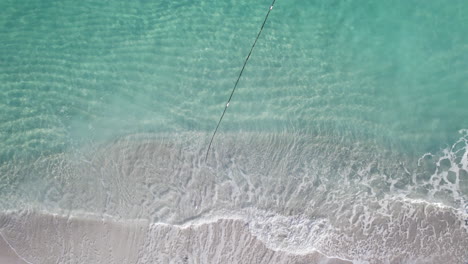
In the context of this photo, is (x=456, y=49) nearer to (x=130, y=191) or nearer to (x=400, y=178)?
(x=400, y=178)

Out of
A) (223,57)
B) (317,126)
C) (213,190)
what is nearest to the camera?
(213,190)

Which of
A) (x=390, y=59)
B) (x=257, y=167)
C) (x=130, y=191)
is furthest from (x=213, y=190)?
(x=390, y=59)

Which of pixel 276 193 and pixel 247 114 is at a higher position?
pixel 247 114

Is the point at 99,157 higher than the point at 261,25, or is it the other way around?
the point at 261,25

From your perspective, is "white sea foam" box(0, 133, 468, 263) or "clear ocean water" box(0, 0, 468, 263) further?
"clear ocean water" box(0, 0, 468, 263)

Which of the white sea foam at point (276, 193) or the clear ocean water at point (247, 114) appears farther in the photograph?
the clear ocean water at point (247, 114)

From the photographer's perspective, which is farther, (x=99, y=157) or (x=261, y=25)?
(x=261, y=25)

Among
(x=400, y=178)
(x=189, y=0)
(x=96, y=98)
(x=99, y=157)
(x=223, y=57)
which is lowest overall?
(x=400, y=178)

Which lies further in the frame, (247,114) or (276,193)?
(247,114)
